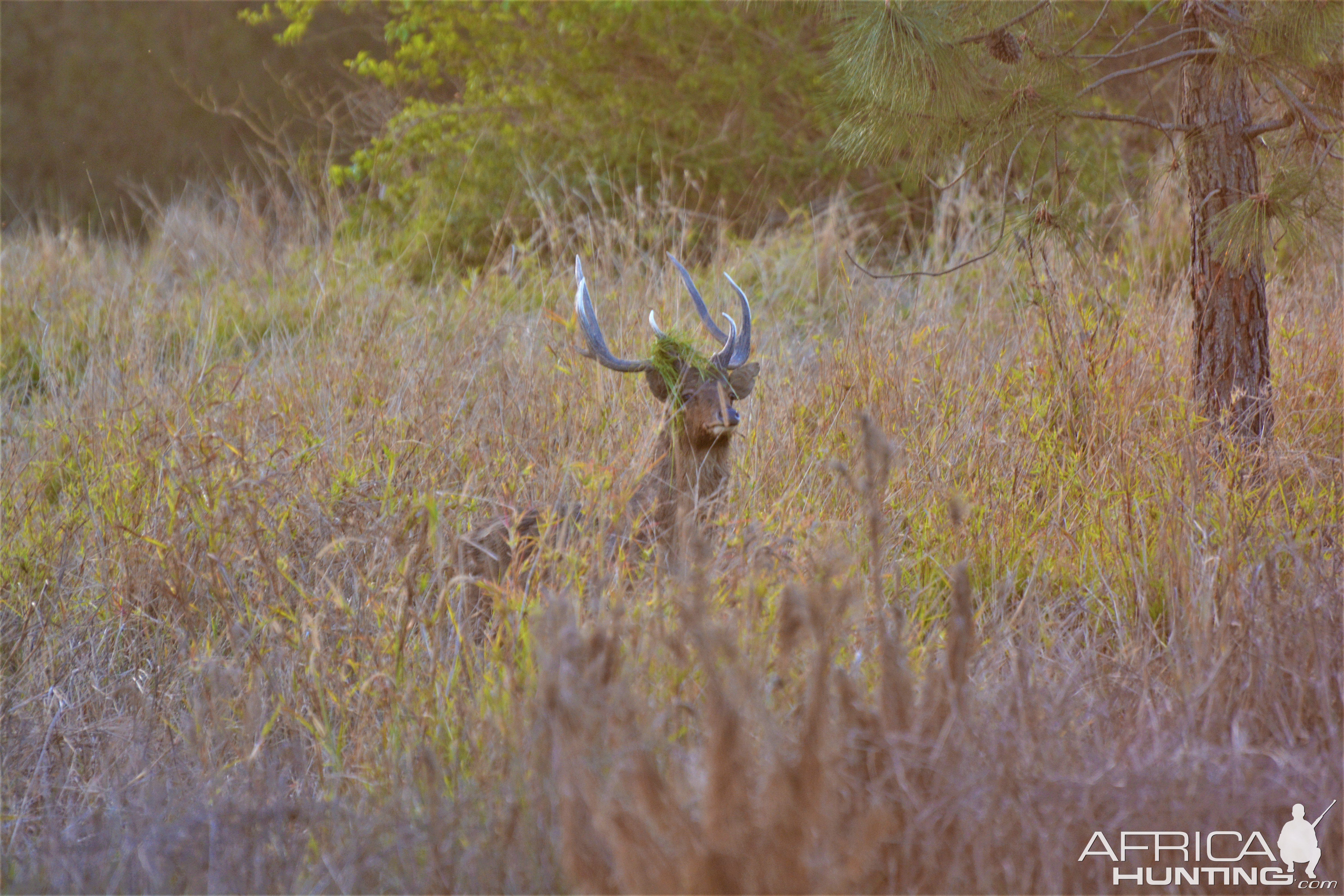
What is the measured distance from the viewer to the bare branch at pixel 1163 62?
3246 mm

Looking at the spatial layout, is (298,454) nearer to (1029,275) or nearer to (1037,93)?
(1037,93)

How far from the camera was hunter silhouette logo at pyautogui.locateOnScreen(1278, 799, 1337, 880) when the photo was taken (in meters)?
1.81

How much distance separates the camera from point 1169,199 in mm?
6383

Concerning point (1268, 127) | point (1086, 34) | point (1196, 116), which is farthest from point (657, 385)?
point (1268, 127)

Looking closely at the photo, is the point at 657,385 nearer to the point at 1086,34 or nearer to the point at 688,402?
the point at 688,402

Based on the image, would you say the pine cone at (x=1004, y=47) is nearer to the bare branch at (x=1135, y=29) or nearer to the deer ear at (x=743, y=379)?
the bare branch at (x=1135, y=29)

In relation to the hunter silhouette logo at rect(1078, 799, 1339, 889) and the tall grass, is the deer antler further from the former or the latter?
the hunter silhouette logo at rect(1078, 799, 1339, 889)

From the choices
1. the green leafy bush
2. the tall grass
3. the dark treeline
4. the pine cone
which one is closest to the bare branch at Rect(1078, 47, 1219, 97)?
the pine cone

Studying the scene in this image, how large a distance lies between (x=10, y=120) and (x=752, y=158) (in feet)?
37.0

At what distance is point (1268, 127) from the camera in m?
3.47

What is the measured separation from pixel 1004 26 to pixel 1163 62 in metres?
0.50

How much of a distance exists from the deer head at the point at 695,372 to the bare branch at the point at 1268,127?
68.0 inches

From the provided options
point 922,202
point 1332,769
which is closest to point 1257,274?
point 1332,769

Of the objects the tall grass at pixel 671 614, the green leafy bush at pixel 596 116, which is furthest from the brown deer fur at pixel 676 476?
the green leafy bush at pixel 596 116
